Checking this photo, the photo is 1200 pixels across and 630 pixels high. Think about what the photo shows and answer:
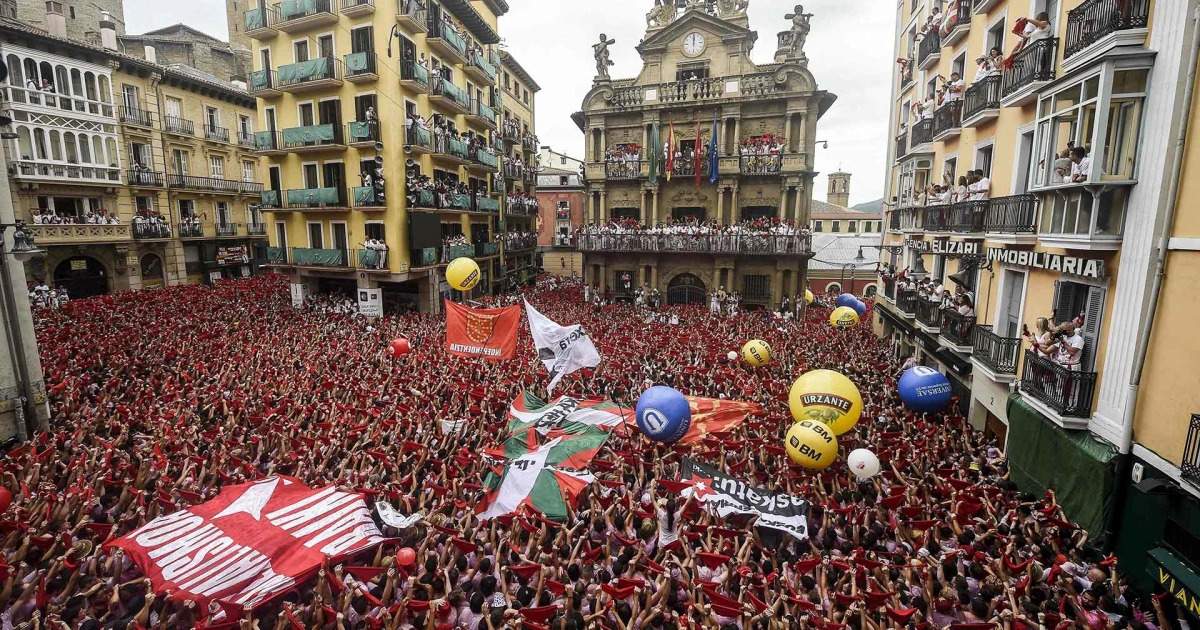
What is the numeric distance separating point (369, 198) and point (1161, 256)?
26.8 metres

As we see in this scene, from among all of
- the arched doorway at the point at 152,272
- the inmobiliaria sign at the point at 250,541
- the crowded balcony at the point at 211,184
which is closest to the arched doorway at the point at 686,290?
the inmobiliaria sign at the point at 250,541

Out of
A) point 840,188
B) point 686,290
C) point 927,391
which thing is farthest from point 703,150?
point 840,188

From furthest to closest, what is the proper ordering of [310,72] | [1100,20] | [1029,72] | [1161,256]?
[310,72], [1029,72], [1100,20], [1161,256]

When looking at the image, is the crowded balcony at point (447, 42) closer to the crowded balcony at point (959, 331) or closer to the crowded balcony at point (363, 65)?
the crowded balcony at point (363, 65)

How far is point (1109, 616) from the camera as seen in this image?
7.37m

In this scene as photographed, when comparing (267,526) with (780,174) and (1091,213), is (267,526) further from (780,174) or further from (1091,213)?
(780,174)

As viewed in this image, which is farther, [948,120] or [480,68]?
[480,68]

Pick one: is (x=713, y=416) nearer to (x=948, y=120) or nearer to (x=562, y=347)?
(x=562, y=347)

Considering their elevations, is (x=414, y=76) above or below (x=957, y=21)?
above

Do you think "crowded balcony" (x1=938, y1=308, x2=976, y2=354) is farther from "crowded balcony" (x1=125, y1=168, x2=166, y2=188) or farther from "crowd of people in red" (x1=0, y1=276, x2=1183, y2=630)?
"crowded balcony" (x1=125, y1=168, x2=166, y2=188)

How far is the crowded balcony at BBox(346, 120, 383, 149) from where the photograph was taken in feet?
84.7

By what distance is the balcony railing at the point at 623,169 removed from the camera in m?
33.6

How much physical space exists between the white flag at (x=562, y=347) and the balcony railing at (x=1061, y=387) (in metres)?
9.60

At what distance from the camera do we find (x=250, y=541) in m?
8.04
